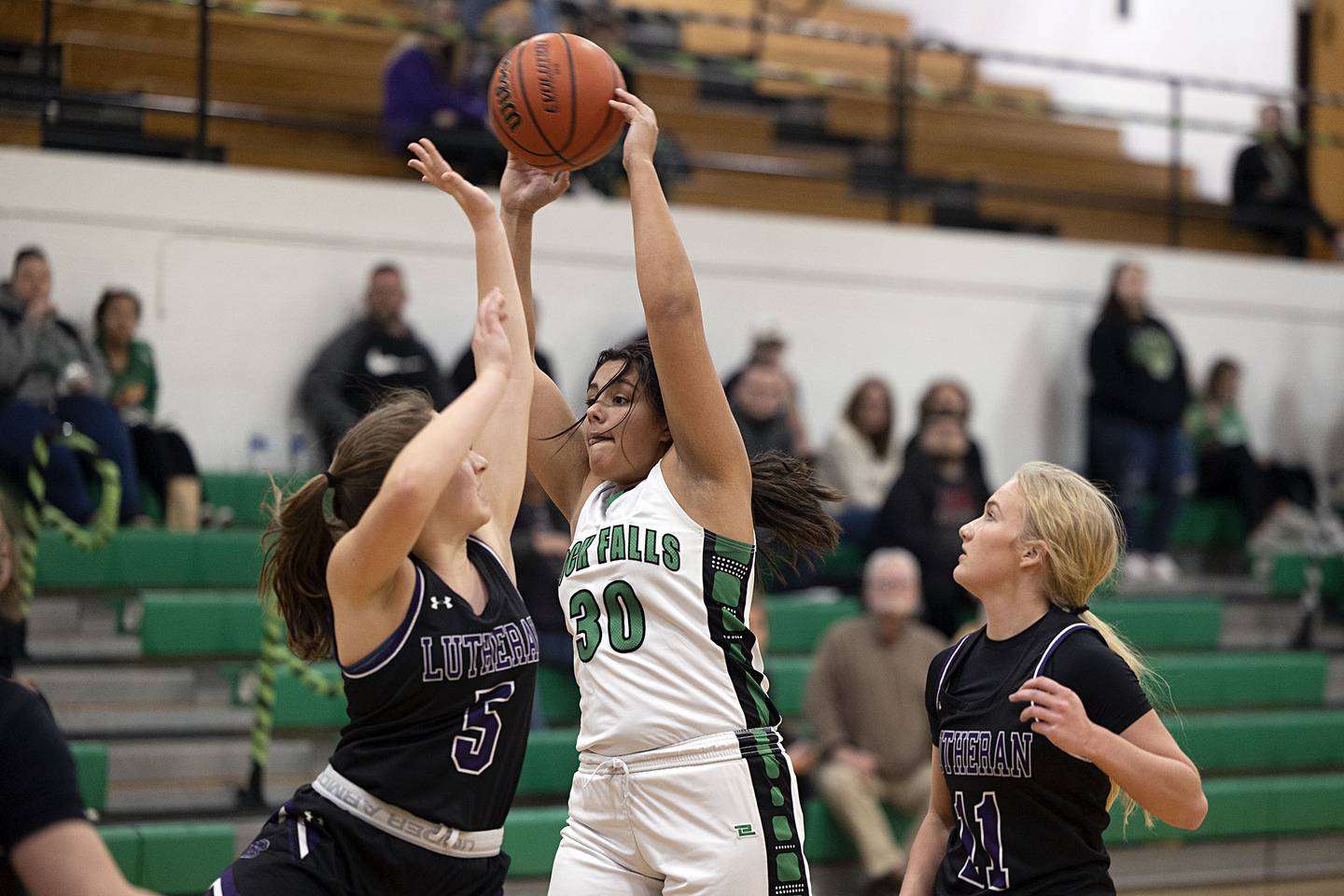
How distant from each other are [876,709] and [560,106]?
3817mm

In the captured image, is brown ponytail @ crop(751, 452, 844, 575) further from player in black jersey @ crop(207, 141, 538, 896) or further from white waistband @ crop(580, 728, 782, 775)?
player in black jersey @ crop(207, 141, 538, 896)

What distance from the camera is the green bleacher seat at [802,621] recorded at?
7656mm

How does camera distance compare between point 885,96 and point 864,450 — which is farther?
point 885,96

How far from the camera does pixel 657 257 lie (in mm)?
2961

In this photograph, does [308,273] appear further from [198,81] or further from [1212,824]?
[1212,824]

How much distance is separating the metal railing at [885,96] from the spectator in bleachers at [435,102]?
20 centimetres

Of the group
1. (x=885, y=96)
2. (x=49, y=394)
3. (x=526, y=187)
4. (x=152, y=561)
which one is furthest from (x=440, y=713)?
(x=885, y=96)

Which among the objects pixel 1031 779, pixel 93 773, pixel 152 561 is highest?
pixel 1031 779

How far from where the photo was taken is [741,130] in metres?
11.0

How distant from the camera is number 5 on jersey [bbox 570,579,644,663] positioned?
300cm

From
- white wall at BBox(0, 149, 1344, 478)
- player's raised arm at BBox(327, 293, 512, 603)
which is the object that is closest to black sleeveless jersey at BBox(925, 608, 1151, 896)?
player's raised arm at BBox(327, 293, 512, 603)

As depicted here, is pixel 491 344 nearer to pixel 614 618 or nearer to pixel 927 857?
pixel 614 618

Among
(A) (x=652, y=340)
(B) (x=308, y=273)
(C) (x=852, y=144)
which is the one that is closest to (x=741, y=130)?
(C) (x=852, y=144)

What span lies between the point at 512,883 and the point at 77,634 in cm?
225
